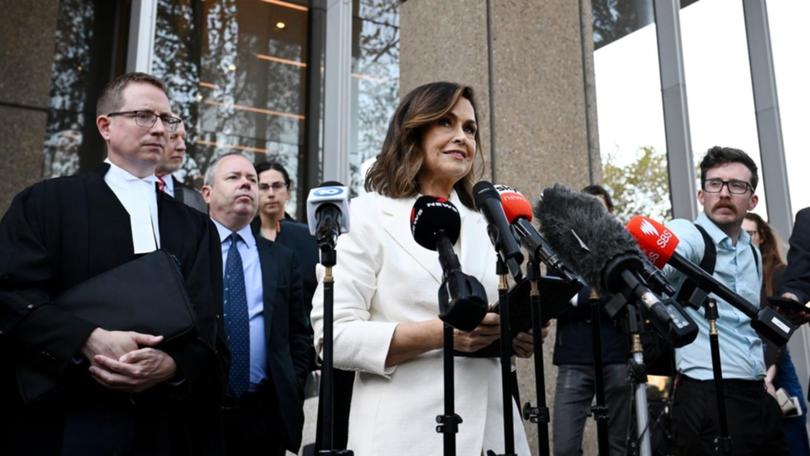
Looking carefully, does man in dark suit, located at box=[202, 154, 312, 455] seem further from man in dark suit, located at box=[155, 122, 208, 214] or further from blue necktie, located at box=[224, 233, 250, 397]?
man in dark suit, located at box=[155, 122, 208, 214]

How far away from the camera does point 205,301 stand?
10.2 feet

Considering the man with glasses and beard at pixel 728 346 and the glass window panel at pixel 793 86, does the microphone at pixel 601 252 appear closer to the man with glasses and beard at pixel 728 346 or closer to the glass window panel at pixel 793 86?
the man with glasses and beard at pixel 728 346

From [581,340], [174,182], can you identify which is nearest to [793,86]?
[581,340]

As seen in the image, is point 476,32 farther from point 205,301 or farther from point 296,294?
point 205,301

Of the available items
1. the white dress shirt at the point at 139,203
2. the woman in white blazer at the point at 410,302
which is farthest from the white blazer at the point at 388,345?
the white dress shirt at the point at 139,203

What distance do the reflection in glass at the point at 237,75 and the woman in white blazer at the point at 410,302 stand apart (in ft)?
20.9

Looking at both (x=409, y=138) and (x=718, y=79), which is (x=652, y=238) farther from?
(x=718, y=79)

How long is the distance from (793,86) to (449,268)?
8.83 m

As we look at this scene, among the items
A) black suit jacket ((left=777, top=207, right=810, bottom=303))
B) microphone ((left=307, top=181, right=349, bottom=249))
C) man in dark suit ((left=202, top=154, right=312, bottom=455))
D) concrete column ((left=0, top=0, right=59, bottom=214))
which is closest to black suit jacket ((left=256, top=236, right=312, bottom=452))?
man in dark suit ((left=202, top=154, right=312, bottom=455))

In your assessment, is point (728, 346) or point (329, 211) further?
point (728, 346)

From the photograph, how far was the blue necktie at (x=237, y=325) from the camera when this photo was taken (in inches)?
167

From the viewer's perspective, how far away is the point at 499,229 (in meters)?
2.25

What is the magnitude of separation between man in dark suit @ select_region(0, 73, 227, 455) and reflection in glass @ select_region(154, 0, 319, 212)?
226 inches

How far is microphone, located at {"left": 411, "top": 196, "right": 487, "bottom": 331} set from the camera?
1989 mm
